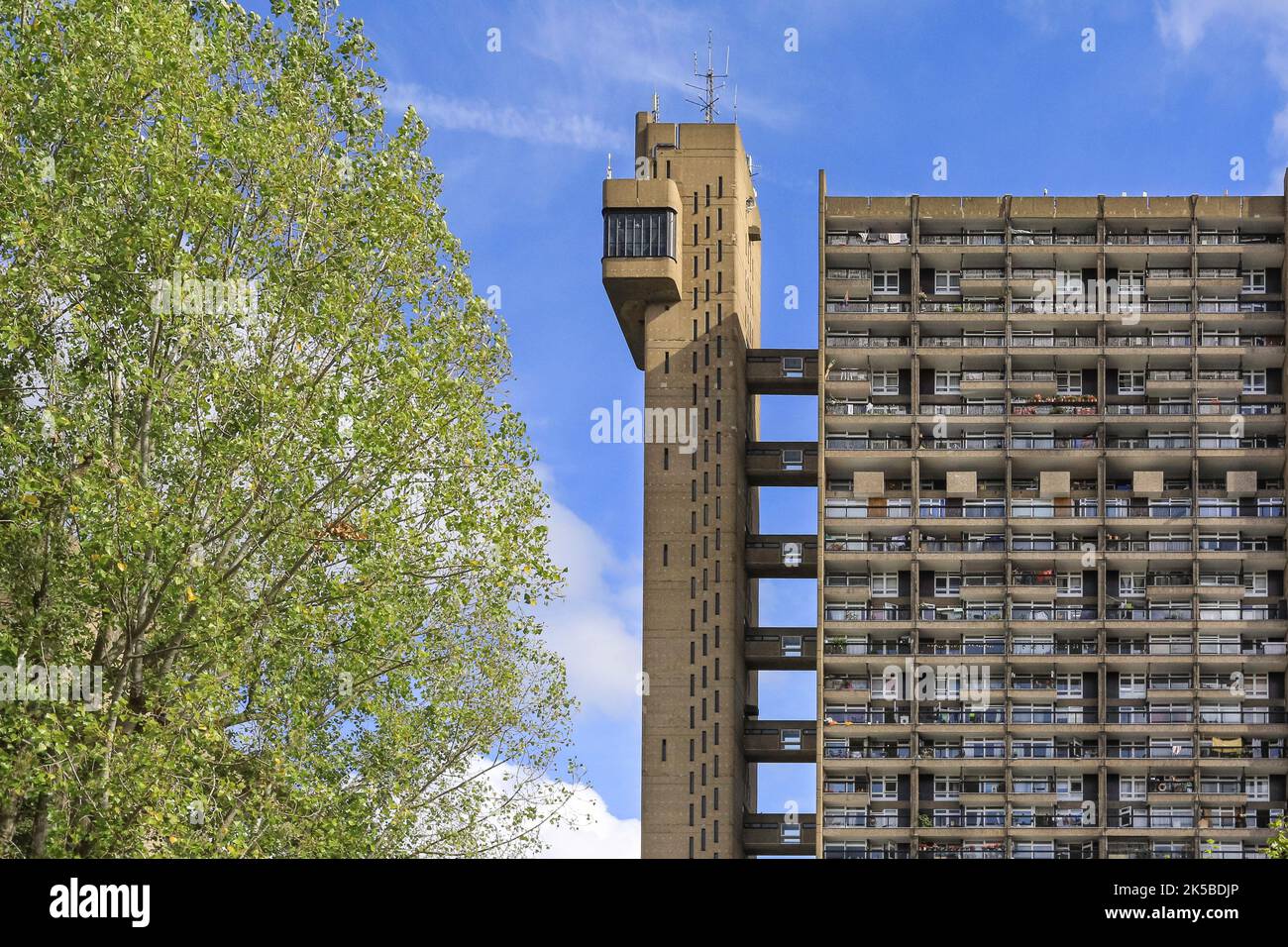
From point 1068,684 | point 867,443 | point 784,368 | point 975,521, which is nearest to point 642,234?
point 784,368

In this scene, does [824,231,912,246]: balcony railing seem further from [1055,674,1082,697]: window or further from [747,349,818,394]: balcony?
[1055,674,1082,697]: window

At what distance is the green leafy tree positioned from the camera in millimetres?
32188

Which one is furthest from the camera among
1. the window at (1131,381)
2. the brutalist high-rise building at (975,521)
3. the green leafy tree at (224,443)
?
the window at (1131,381)

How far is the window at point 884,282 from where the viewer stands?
380ft

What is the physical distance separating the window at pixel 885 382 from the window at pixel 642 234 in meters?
16.3

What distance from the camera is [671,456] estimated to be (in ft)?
364

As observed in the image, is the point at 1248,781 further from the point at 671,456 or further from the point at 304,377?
the point at 304,377

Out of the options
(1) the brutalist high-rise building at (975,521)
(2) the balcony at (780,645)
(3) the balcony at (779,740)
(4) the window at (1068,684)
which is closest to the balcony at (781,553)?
(1) the brutalist high-rise building at (975,521)

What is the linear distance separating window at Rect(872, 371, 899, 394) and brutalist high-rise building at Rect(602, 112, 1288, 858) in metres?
0.13

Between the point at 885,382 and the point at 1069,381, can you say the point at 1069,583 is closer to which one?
the point at 1069,381

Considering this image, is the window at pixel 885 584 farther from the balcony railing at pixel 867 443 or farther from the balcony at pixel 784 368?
the balcony at pixel 784 368

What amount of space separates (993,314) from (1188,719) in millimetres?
29176

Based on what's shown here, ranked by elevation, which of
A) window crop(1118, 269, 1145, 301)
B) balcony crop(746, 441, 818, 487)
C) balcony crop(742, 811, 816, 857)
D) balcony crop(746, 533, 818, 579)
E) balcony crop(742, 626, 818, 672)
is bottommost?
balcony crop(742, 811, 816, 857)

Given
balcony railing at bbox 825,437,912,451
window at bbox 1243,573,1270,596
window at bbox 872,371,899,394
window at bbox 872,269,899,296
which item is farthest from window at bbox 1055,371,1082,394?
window at bbox 1243,573,1270,596
